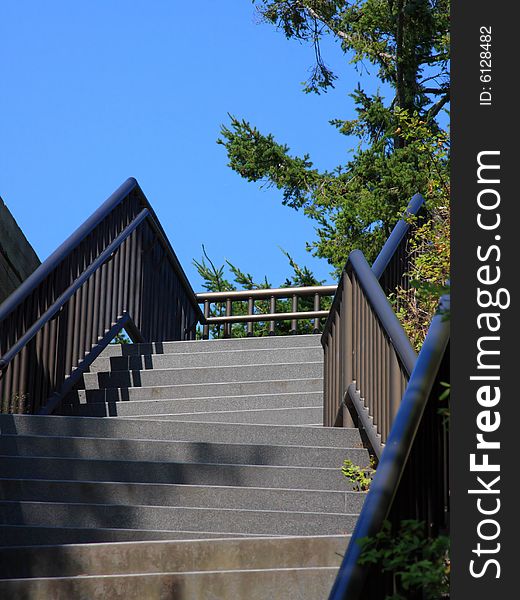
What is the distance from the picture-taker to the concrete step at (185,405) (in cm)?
823

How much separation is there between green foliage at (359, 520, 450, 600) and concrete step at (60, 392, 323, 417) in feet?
15.6

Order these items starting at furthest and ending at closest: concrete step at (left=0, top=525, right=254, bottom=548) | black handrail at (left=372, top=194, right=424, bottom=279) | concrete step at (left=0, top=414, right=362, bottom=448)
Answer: black handrail at (left=372, top=194, right=424, bottom=279) < concrete step at (left=0, top=414, right=362, bottom=448) < concrete step at (left=0, top=525, right=254, bottom=548)

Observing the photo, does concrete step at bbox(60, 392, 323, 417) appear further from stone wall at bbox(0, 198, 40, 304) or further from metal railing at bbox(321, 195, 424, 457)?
stone wall at bbox(0, 198, 40, 304)

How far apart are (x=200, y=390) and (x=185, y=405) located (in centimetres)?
35

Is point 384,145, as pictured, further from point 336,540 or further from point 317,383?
point 336,540

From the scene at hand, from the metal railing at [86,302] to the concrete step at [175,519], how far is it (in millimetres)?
1745

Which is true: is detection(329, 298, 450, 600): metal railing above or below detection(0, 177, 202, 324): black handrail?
below

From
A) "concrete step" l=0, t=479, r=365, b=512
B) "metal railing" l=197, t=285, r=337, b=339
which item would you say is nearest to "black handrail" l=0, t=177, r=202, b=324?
"concrete step" l=0, t=479, r=365, b=512

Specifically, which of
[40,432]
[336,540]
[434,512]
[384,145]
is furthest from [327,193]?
[434,512]

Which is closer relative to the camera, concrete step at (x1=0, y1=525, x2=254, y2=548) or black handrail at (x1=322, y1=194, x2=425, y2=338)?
concrete step at (x1=0, y1=525, x2=254, y2=548)

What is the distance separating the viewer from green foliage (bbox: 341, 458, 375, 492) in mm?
5969

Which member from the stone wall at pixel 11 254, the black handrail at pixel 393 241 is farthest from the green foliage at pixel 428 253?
the stone wall at pixel 11 254

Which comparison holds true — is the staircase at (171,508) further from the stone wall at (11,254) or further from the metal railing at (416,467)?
the stone wall at (11,254)

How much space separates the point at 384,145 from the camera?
17922 mm
